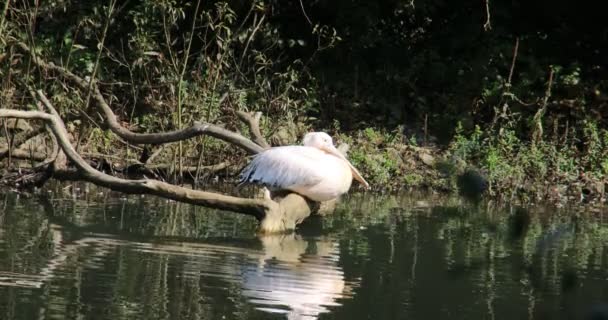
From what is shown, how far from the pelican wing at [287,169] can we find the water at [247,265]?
396 millimetres

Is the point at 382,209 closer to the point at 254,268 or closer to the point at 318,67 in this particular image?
the point at 254,268

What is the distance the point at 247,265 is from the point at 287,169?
6.37 feet

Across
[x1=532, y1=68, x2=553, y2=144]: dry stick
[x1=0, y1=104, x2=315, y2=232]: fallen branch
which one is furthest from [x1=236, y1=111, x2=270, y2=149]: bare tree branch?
[x1=532, y1=68, x2=553, y2=144]: dry stick

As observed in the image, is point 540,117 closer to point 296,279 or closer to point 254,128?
point 254,128

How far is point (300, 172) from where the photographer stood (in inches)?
337

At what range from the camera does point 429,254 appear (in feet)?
24.9

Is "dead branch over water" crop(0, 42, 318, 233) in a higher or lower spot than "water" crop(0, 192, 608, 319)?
higher

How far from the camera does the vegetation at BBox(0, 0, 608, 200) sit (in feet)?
37.4

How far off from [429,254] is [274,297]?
6.98ft

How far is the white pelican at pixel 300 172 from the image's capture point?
8.57m

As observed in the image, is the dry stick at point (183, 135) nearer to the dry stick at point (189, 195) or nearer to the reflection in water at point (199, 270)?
the dry stick at point (189, 195)

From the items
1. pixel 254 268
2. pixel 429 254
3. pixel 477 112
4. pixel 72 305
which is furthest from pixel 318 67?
pixel 72 305

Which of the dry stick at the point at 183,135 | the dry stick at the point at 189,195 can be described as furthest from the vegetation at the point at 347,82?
the dry stick at the point at 189,195

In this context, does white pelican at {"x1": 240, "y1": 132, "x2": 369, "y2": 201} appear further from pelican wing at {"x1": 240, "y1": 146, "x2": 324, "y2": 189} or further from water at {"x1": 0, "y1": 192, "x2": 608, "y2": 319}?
water at {"x1": 0, "y1": 192, "x2": 608, "y2": 319}
